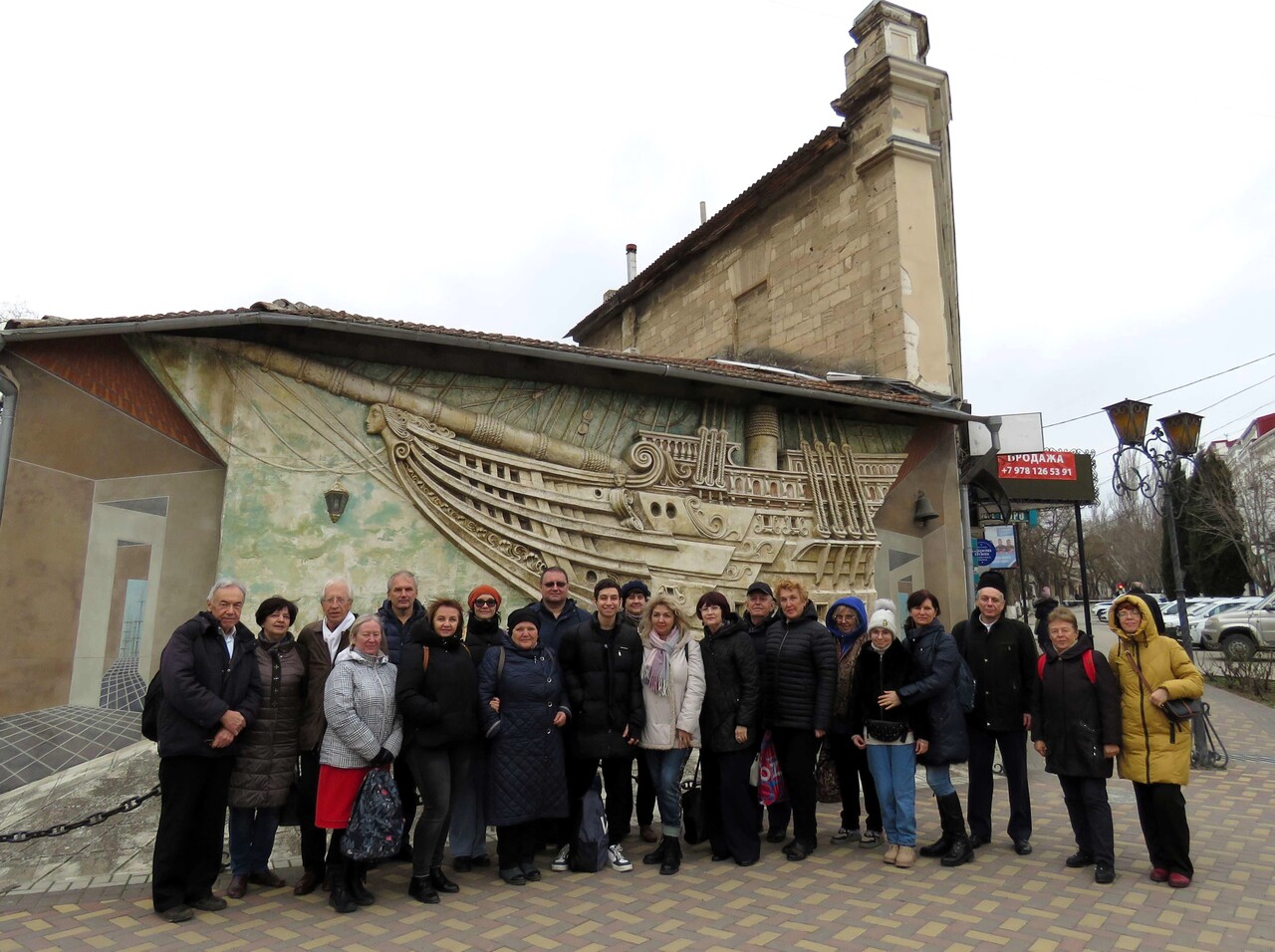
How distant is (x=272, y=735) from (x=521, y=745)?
131 cm

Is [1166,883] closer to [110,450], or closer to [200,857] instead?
[200,857]

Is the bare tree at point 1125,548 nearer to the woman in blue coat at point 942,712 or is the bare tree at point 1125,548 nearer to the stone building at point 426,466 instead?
the stone building at point 426,466

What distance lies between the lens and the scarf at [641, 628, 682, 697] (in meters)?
4.87

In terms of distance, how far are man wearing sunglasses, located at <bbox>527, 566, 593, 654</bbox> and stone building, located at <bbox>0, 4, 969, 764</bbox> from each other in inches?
106

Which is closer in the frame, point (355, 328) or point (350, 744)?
point (350, 744)

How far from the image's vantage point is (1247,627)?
58.7ft

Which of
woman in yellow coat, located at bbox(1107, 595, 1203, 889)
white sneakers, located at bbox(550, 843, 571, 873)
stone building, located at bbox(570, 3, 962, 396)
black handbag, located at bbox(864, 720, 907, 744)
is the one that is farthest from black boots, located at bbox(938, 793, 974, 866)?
stone building, located at bbox(570, 3, 962, 396)

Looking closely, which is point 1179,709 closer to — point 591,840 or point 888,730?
point 888,730

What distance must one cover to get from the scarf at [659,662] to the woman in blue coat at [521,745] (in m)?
0.56

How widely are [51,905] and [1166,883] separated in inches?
231

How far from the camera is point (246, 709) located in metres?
4.21

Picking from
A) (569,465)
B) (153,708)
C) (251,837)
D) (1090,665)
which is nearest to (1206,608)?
(569,465)

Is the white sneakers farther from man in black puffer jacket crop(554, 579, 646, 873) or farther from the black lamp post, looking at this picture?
the black lamp post

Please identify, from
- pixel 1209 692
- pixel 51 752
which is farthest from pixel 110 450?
pixel 1209 692
